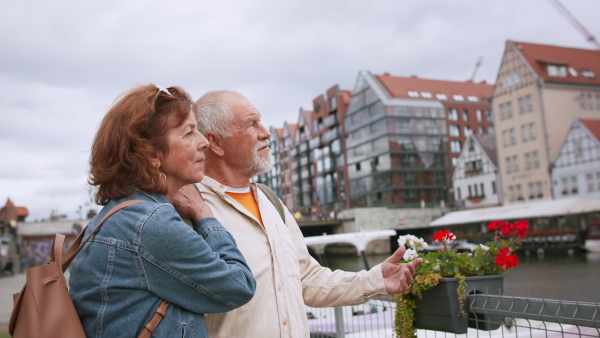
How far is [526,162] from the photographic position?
141 feet

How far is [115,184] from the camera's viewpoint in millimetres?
1662

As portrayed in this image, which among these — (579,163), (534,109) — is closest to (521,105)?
(534,109)

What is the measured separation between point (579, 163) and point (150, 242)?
4156 centimetres

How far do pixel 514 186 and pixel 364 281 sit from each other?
147 feet

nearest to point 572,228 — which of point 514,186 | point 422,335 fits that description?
point 514,186

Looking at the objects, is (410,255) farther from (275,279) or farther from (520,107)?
(520,107)

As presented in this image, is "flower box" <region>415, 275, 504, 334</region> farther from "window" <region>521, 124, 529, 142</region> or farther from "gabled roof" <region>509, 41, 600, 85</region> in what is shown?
"gabled roof" <region>509, 41, 600, 85</region>

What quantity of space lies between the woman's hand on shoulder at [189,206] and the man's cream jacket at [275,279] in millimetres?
347

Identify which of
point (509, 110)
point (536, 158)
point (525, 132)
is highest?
point (509, 110)

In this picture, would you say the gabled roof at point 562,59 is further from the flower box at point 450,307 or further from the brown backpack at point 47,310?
the brown backpack at point 47,310

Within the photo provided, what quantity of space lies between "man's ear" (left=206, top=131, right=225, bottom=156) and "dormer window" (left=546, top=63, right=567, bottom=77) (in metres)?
47.2

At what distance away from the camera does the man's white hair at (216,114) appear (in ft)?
8.07

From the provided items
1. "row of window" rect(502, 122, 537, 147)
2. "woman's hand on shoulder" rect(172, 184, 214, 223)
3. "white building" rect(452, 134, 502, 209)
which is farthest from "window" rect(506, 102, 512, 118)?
"woman's hand on shoulder" rect(172, 184, 214, 223)

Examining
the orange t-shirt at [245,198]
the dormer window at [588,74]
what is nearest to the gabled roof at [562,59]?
the dormer window at [588,74]
